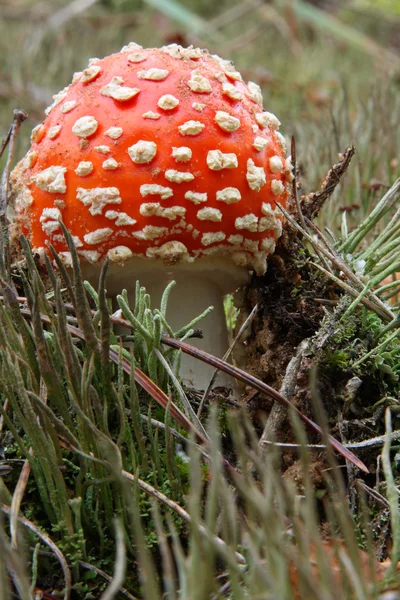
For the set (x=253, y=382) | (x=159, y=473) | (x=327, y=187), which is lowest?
(x=159, y=473)

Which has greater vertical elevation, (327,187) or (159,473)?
(327,187)

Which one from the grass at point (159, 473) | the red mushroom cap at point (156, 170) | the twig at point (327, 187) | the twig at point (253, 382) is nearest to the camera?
the grass at point (159, 473)

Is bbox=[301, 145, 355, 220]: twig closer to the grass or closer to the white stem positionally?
the grass

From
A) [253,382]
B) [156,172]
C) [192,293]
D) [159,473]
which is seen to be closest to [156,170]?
[156,172]

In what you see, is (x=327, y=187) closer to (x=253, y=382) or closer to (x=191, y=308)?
(x=191, y=308)

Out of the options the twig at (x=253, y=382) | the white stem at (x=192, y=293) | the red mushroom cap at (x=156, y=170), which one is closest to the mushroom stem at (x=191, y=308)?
the white stem at (x=192, y=293)

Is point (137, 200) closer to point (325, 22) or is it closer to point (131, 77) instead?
point (131, 77)

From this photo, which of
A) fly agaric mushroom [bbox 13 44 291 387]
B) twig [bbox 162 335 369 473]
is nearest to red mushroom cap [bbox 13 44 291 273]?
fly agaric mushroom [bbox 13 44 291 387]

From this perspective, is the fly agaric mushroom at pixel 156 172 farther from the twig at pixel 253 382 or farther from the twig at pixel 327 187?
the twig at pixel 253 382

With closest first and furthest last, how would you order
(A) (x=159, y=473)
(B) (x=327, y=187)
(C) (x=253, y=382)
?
(A) (x=159, y=473)
(C) (x=253, y=382)
(B) (x=327, y=187)
